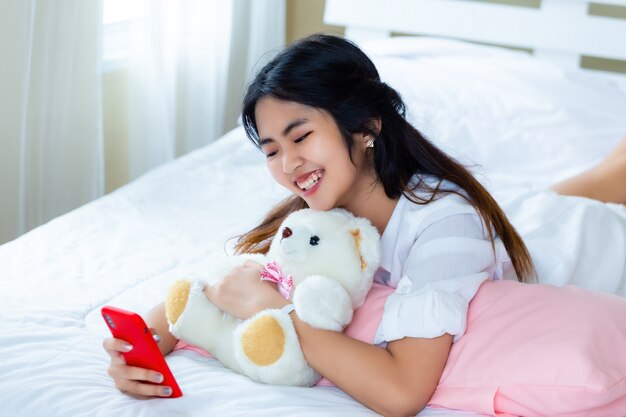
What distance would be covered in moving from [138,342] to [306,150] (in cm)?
37

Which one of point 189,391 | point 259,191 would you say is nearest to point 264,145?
point 189,391

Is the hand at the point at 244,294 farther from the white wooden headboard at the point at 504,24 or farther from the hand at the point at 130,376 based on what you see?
the white wooden headboard at the point at 504,24

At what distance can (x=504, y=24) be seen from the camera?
2.63m

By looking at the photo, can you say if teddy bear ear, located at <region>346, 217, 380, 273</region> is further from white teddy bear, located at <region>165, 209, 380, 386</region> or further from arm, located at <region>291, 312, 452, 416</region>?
arm, located at <region>291, 312, 452, 416</region>

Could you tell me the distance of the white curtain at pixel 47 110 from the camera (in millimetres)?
1864

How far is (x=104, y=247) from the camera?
1585 millimetres

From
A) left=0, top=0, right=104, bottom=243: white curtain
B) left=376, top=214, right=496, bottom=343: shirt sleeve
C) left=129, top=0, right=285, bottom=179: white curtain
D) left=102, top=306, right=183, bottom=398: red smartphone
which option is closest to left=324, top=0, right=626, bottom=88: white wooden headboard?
left=129, top=0, right=285, bottom=179: white curtain

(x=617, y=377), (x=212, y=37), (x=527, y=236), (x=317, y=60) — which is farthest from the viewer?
(x=212, y=37)

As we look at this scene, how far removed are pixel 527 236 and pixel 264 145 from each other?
0.56 metres

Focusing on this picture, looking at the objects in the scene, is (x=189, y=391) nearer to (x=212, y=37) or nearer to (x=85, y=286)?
(x=85, y=286)

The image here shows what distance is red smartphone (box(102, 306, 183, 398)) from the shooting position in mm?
997

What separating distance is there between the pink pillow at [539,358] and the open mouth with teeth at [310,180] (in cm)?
28

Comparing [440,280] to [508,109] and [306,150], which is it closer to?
[306,150]

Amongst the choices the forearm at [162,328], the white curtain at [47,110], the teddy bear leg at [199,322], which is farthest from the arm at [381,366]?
the white curtain at [47,110]
